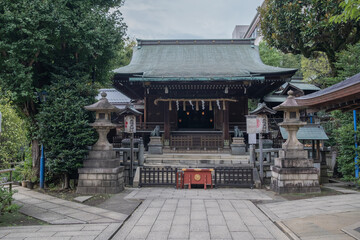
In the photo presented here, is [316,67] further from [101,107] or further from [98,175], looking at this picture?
[98,175]

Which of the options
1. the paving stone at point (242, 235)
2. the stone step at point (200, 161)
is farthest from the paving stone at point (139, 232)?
the stone step at point (200, 161)

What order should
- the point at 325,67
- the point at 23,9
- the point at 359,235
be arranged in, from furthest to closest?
1. the point at 325,67
2. the point at 23,9
3. the point at 359,235

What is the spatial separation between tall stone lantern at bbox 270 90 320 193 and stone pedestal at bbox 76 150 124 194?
5740 millimetres

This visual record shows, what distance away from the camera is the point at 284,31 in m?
14.4

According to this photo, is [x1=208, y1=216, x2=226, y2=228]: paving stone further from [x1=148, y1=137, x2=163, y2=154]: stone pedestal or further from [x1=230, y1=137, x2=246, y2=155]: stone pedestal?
[x1=148, y1=137, x2=163, y2=154]: stone pedestal

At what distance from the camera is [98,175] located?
338 inches

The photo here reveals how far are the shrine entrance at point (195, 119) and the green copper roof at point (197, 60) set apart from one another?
3.60 meters

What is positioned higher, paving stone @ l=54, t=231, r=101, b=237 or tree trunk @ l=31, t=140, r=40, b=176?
tree trunk @ l=31, t=140, r=40, b=176

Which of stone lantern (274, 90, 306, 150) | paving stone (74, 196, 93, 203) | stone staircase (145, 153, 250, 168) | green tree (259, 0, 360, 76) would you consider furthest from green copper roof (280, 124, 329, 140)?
paving stone (74, 196, 93, 203)

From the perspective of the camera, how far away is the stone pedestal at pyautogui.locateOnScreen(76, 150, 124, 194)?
336 inches

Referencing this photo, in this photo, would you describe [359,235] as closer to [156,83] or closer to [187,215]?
[187,215]

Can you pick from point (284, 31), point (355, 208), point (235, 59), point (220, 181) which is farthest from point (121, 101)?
point (355, 208)

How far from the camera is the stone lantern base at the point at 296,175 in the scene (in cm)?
848

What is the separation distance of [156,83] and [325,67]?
56.8 feet
